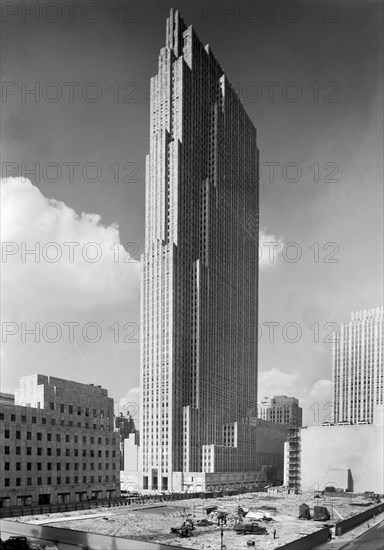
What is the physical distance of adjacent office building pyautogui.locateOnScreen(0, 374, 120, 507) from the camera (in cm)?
8500

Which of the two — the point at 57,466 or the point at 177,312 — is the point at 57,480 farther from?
the point at 177,312

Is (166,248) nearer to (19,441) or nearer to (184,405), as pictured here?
(184,405)

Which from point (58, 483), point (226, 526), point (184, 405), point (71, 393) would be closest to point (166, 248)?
point (184, 405)

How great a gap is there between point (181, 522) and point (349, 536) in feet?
61.0

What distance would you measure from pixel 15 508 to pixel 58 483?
1401 centimetres

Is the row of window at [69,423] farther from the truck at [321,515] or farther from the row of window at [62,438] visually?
the truck at [321,515]

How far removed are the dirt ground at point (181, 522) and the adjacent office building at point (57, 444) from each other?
35.9 feet

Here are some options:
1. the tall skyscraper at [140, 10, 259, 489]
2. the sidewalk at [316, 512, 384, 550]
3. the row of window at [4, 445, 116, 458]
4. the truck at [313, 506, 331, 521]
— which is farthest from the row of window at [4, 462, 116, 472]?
the tall skyscraper at [140, 10, 259, 489]

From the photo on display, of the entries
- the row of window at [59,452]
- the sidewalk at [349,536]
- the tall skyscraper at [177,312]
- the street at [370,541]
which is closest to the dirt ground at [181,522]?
the sidewalk at [349,536]

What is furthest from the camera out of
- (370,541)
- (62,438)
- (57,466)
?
(62,438)

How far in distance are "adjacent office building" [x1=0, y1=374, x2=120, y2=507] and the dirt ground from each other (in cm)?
1096

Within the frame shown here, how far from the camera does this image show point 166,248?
18538 cm

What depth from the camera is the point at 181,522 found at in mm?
68250

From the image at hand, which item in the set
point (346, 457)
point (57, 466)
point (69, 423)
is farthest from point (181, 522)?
point (346, 457)
